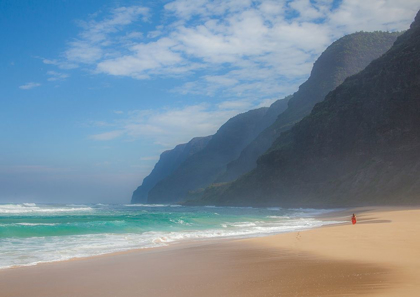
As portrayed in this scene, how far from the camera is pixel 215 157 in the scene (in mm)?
148375

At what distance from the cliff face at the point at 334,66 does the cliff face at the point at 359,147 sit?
59.9 feet

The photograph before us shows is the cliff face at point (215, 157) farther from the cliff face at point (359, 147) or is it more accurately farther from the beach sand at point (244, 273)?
the beach sand at point (244, 273)

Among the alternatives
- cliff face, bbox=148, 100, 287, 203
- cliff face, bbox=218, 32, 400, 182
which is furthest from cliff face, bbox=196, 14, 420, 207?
cliff face, bbox=148, 100, 287, 203

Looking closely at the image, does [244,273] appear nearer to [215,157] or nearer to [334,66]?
[334,66]

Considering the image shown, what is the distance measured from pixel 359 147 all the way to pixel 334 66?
41.4 m

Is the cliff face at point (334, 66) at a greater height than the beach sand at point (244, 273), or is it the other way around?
the cliff face at point (334, 66)

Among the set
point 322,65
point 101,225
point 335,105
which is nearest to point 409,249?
point 101,225

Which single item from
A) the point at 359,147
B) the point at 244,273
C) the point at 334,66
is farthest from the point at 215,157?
the point at 244,273

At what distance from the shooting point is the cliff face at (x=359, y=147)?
142ft

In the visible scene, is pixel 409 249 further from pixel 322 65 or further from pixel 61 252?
pixel 322 65

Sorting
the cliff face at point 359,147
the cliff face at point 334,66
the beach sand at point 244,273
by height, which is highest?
the cliff face at point 334,66

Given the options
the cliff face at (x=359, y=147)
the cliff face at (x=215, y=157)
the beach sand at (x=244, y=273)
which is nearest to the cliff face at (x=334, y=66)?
the cliff face at (x=359, y=147)

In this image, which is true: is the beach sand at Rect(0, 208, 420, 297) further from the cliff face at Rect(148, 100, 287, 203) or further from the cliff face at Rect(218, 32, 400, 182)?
the cliff face at Rect(148, 100, 287, 203)

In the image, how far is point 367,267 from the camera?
22.3 feet
